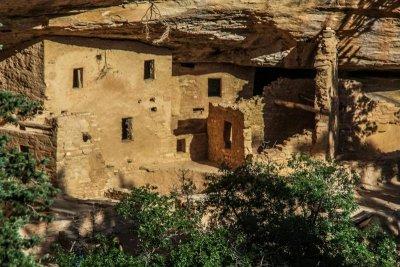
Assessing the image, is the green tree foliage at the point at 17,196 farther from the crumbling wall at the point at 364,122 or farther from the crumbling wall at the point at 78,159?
the crumbling wall at the point at 364,122

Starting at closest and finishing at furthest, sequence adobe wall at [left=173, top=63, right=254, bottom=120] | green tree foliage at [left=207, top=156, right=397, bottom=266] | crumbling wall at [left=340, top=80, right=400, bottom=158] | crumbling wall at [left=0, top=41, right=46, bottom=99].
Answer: green tree foliage at [left=207, top=156, right=397, bottom=266] → crumbling wall at [left=0, top=41, right=46, bottom=99] → crumbling wall at [left=340, top=80, right=400, bottom=158] → adobe wall at [left=173, top=63, right=254, bottom=120]

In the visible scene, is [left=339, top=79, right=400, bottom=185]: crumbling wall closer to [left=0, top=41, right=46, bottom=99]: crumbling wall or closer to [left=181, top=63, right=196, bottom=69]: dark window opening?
[left=181, top=63, right=196, bottom=69]: dark window opening

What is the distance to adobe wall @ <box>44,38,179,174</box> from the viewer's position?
88.4 feet

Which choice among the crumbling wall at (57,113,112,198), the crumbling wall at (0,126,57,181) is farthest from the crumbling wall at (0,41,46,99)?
the crumbling wall at (0,126,57,181)

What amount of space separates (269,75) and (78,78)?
22.0ft

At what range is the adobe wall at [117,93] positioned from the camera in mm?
26938

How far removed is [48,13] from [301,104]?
758cm

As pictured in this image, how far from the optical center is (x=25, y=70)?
88.1ft

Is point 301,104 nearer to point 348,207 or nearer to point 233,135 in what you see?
point 233,135

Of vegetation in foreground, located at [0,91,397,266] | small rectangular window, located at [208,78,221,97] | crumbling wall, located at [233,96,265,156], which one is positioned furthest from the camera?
small rectangular window, located at [208,78,221,97]

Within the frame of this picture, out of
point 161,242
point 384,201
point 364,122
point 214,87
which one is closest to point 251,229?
point 161,242

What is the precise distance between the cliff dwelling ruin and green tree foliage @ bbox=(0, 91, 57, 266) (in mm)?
7364

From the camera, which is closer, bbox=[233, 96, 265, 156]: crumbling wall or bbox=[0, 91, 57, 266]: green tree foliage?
bbox=[0, 91, 57, 266]: green tree foliage

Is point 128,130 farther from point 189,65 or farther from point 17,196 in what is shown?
point 17,196
